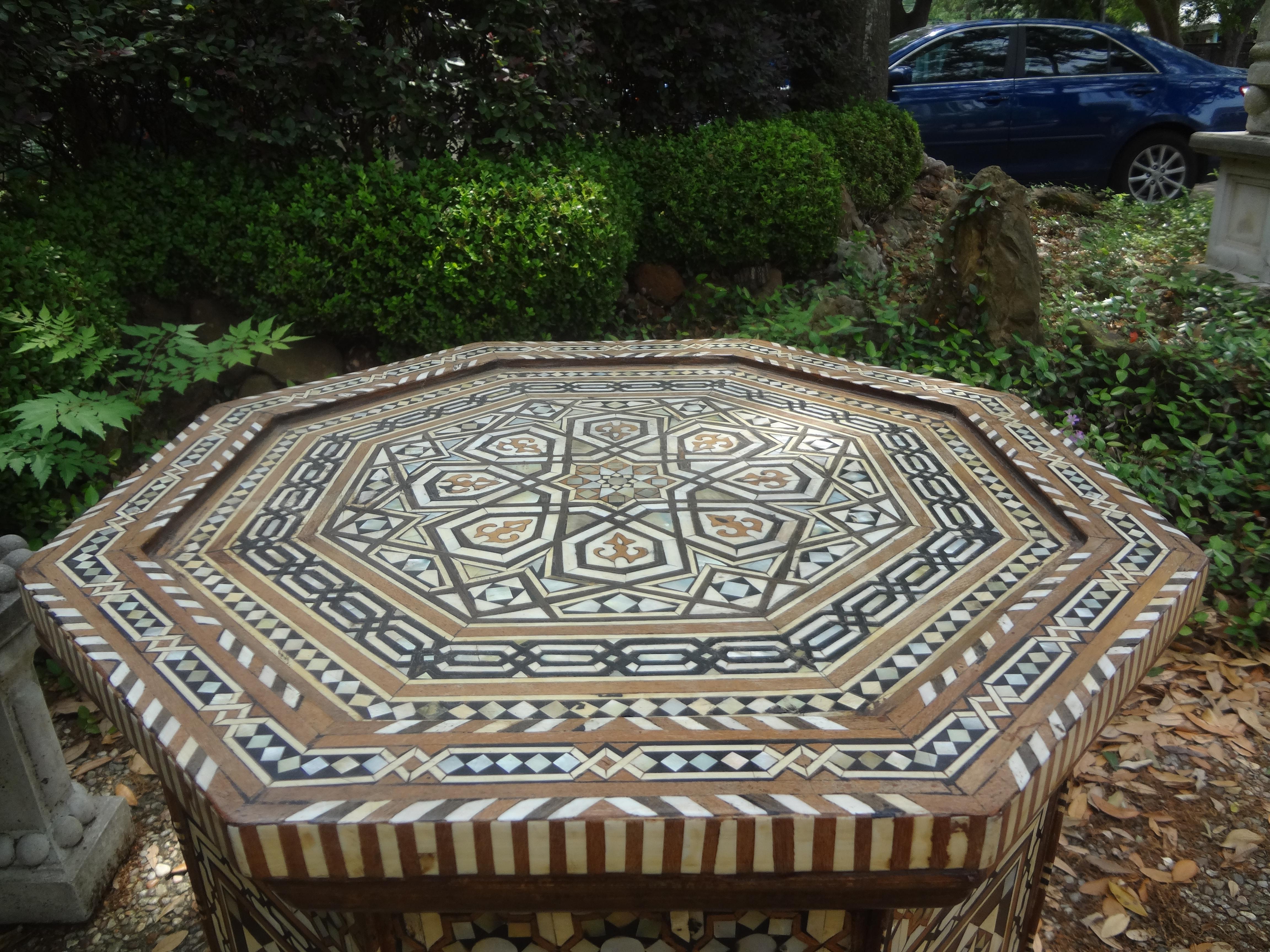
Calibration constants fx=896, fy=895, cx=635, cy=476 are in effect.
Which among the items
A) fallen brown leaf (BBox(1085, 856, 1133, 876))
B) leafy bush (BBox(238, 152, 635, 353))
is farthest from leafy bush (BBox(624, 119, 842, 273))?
fallen brown leaf (BBox(1085, 856, 1133, 876))

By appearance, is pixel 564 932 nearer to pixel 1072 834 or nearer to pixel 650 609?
pixel 650 609

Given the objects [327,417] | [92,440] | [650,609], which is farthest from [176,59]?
[650,609]

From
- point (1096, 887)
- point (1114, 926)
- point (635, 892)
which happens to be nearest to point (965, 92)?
point (1096, 887)

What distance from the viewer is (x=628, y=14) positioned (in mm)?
5102

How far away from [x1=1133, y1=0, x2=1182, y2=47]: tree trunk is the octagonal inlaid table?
13739 mm

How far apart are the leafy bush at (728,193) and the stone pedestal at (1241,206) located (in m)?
2.24

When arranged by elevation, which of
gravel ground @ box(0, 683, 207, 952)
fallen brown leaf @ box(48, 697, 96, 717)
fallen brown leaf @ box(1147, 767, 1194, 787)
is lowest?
fallen brown leaf @ box(1147, 767, 1194, 787)

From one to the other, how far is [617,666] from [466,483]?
0.71 m

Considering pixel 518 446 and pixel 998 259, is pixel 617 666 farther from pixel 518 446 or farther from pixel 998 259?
pixel 998 259

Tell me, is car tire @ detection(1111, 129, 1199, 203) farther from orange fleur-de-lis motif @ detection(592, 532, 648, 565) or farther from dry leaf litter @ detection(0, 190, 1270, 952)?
orange fleur-de-lis motif @ detection(592, 532, 648, 565)

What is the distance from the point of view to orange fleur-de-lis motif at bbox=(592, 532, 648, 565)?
151cm

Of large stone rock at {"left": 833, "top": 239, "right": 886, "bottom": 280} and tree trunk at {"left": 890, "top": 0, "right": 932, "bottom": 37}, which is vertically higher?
tree trunk at {"left": 890, "top": 0, "right": 932, "bottom": 37}

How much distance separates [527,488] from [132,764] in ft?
5.78

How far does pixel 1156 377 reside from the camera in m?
3.85
